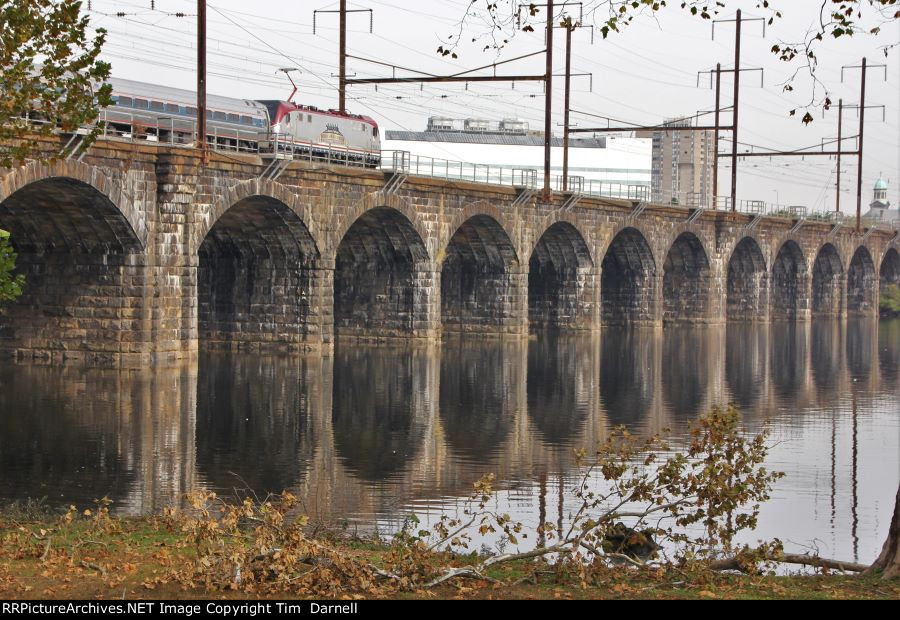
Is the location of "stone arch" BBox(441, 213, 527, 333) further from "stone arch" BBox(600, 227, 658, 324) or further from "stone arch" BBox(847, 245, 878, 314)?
"stone arch" BBox(847, 245, 878, 314)

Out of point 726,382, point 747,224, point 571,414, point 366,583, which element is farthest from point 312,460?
point 747,224

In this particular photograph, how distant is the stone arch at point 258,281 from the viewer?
4612cm

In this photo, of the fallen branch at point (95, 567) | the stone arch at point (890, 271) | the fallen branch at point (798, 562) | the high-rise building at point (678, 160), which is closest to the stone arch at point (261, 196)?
the fallen branch at point (95, 567)

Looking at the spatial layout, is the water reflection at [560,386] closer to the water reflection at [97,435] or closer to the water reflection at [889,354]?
the water reflection at [97,435]

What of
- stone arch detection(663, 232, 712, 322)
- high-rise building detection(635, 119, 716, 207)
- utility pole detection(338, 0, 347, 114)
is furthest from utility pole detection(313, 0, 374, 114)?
high-rise building detection(635, 119, 716, 207)

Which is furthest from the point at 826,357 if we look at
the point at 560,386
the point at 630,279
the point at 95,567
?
the point at 95,567

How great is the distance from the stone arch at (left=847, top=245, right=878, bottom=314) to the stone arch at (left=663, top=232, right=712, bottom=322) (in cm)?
2745

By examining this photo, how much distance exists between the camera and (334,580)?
12.5m

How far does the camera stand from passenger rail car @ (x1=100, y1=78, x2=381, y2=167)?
43094 millimetres

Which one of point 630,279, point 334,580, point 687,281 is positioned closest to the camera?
point 334,580

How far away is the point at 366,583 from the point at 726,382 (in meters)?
30.9

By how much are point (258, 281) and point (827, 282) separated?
6085 centimetres

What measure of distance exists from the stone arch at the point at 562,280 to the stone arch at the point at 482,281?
5.93m

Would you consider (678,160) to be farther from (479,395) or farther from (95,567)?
(95,567)
